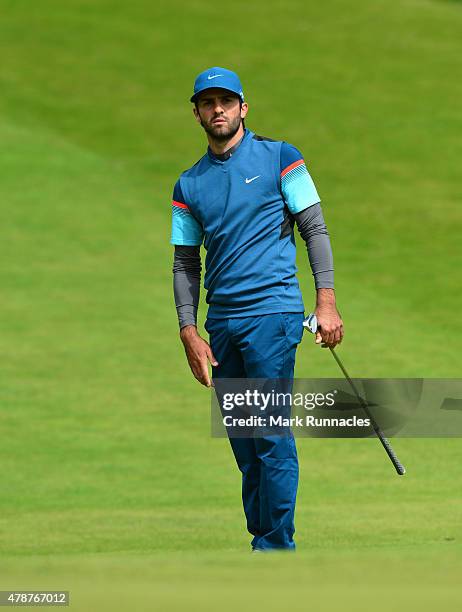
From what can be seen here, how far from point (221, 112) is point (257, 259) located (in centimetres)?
62

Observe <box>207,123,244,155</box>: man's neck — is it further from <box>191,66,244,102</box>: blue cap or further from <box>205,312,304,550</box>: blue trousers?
<box>205,312,304,550</box>: blue trousers

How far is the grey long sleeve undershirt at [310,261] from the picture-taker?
5789 millimetres

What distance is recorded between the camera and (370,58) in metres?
23.5

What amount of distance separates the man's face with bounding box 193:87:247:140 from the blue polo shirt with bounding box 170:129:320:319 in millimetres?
85

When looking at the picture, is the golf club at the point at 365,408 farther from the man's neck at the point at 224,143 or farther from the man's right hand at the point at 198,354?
the man's neck at the point at 224,143

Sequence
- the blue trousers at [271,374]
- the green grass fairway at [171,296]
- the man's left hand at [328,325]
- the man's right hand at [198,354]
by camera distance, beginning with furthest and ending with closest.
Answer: the man's right hand at [198,354], the blue trousers at [271,374], the man's left hand at [328,325], the green grass fairway at [171,296]

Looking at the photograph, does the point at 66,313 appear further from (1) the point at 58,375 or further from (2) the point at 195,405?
(2) the point at 195,405

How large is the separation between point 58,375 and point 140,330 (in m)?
1.37

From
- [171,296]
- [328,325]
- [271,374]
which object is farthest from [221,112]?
[171,296]

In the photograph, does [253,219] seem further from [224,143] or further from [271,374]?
[271,374]

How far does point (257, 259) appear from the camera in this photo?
5770 mm

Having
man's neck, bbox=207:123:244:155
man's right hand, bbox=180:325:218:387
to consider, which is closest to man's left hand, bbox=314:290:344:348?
man's right hand, bbox=180:325:218:387

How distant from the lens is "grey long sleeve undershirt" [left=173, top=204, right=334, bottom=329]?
579cm

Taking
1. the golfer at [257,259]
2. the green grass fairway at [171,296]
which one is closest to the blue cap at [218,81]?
the golfer at [257,259]
